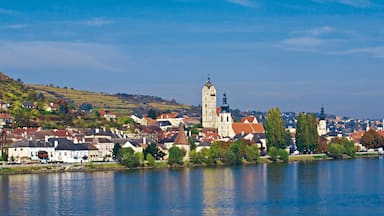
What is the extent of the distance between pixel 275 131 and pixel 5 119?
23379mm

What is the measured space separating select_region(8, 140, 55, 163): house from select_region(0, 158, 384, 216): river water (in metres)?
8.93

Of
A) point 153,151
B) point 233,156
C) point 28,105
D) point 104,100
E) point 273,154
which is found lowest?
point 233,156

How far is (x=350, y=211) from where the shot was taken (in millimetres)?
34844

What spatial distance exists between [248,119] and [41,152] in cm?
4002

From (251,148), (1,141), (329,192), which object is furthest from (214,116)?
(329,192)

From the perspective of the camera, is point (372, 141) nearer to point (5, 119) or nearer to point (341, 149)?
point (341, 149)

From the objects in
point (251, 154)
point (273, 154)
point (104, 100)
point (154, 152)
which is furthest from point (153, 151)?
point (104, 100)

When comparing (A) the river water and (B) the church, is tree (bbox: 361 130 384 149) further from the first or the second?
(A) the river water

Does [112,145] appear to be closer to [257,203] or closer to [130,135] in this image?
[130,135]

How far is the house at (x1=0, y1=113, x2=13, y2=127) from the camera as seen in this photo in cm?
7519

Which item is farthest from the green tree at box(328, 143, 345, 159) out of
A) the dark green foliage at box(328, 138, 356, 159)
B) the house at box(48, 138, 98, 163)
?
the house at box(48, 138, 98, 163)

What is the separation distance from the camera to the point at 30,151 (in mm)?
64812

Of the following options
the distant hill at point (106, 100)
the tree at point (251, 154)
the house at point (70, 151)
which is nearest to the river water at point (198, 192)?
the house at point (70, 151)

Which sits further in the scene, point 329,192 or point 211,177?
point 211,177
